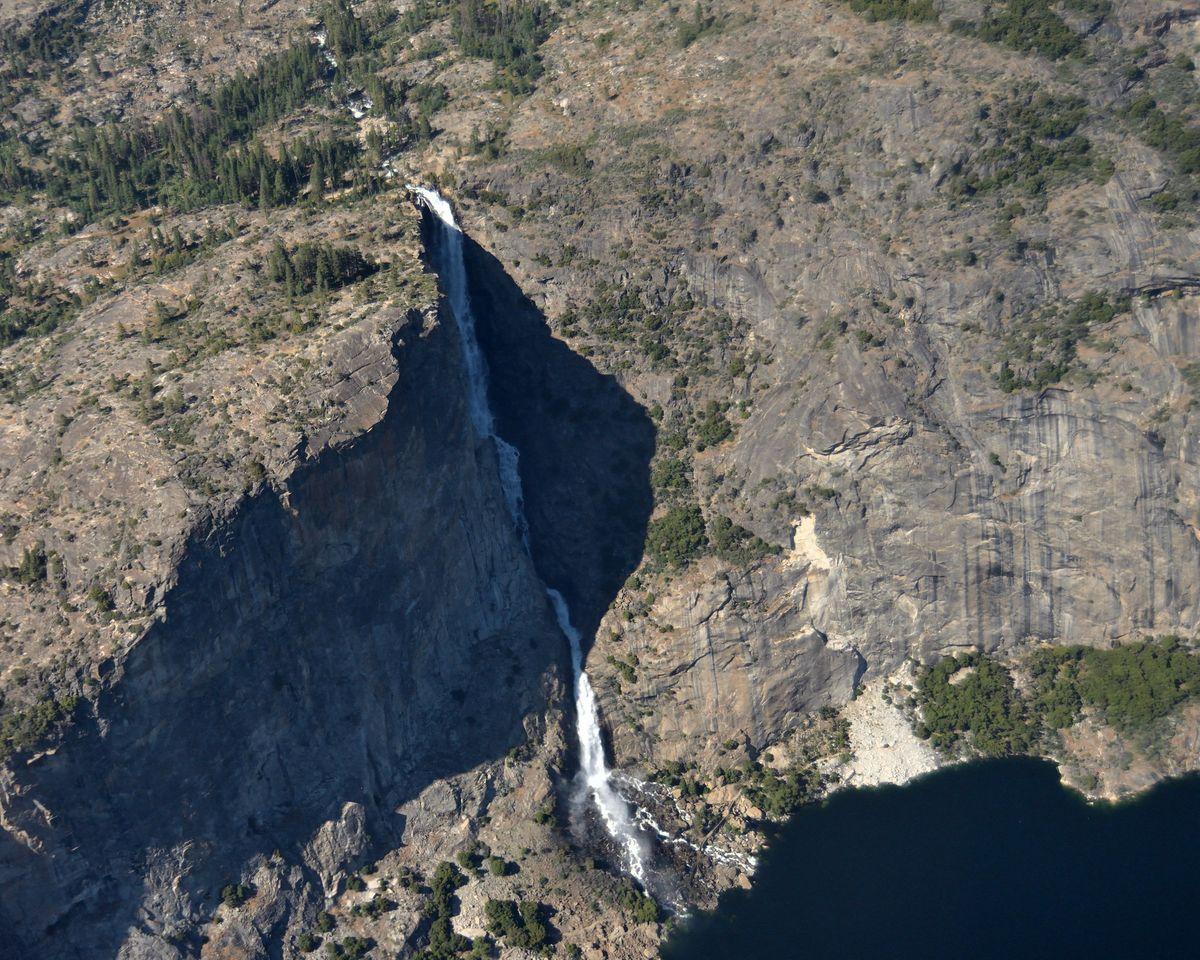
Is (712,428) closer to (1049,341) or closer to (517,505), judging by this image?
(517,505)

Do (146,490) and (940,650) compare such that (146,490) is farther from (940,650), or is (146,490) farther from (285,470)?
(940,650)

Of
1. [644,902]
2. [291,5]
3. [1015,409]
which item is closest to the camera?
[644,902]

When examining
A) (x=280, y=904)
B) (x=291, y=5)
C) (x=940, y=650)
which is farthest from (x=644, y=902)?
(x=291, y=5)

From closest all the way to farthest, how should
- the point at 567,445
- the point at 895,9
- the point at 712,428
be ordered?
the point at 712,428, the point at 567,445, the point at 895,9

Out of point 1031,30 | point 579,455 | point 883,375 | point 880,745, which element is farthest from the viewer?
point 579,455

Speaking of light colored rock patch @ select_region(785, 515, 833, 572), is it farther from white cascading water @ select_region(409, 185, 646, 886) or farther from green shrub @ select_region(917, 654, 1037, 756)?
white cascading water @ select_region(409, 185, 646, 886)

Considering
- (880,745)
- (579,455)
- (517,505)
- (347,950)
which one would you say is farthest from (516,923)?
(579,455)
